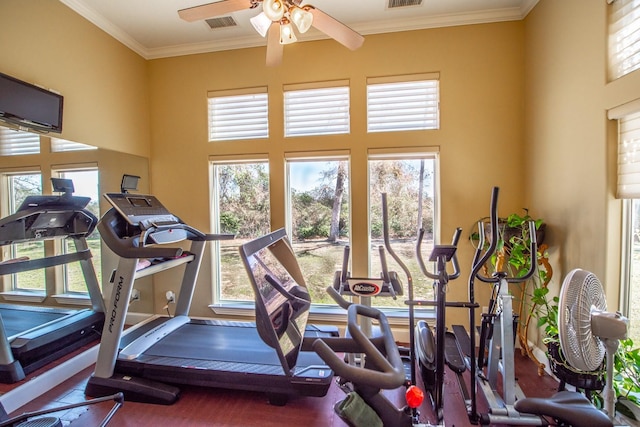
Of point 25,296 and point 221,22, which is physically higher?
point 221,22

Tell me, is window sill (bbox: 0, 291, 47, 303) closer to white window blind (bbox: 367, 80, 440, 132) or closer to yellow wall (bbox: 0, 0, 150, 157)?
yellow wall (bbox: 0, 0, 150, 157)

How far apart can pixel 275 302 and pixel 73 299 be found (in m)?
2.42

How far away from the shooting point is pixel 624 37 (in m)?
1.78

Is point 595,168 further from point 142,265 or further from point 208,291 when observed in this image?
point 208,291

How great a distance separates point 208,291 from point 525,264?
336 centimetres

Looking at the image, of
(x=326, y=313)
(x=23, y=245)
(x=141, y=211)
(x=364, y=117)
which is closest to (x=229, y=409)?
(x=326, y=313)

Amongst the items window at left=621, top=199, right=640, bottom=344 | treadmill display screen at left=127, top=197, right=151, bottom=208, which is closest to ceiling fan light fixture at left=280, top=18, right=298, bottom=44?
treadmill display screen at left=127, top=197, right=151, bottom=208

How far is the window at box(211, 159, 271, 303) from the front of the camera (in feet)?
10.8

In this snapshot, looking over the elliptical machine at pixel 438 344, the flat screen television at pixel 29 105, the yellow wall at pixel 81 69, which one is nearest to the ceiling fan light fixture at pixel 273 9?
the elliptical machine at pixel 438 344

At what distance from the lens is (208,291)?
3357mm

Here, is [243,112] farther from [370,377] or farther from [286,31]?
[370,377]

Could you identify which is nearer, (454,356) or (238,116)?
(454,356)

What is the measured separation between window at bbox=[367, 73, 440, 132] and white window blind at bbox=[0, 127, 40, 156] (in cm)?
306

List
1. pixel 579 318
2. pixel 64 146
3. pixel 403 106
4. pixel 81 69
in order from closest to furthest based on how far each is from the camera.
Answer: pixel 579 318
pixel 64 146
pixel 81 69
pixel 403 106
